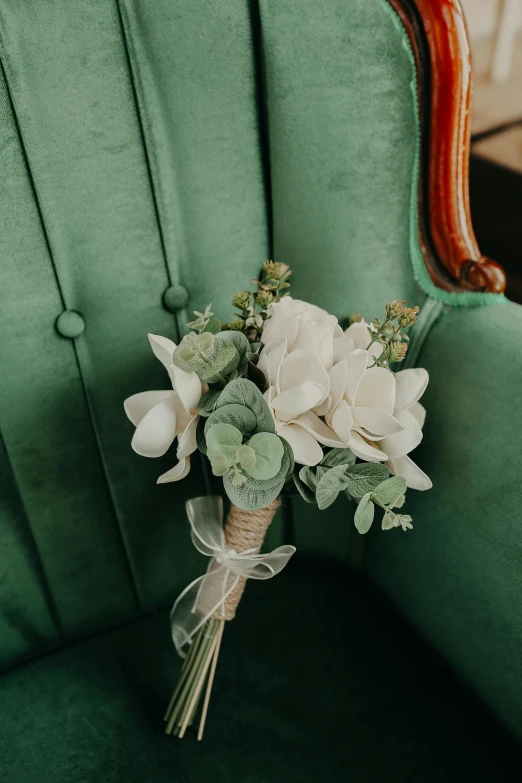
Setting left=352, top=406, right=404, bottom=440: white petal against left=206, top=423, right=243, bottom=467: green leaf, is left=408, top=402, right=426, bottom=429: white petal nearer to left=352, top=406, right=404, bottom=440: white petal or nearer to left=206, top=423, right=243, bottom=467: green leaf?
left=352, top=406, right=404, bottom=440: white petal

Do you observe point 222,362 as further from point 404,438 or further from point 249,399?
point 404,438

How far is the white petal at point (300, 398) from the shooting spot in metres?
0.50

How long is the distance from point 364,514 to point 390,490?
1.1 inches

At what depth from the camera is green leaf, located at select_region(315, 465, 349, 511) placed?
0.51 meters

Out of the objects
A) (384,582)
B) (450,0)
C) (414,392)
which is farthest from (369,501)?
(450,0)

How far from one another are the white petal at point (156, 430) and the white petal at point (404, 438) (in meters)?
0.18

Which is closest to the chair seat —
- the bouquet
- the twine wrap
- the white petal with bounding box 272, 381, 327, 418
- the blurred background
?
the twine wrap

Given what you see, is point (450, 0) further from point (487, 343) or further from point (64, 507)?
point (64, 507)

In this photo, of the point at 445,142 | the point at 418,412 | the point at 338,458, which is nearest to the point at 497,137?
the point at 445,142

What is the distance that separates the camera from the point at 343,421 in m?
0.51

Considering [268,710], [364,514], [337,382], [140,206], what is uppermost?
[140,206]

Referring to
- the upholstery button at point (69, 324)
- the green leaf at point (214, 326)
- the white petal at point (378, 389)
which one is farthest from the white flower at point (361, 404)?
the upholstery button at point (69, 324)

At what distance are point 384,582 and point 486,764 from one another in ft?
0.67

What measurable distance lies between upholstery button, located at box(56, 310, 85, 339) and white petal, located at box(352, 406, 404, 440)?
265 mm
